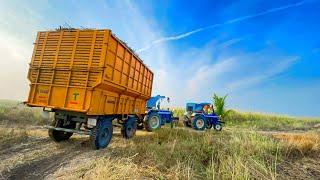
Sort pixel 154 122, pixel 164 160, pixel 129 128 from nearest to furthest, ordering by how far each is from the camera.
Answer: pixel 164 160 → pixel 129 128 → pixel 154 122

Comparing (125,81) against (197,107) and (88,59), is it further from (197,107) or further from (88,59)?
(197,107)

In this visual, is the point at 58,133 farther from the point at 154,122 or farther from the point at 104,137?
the point at 154,122

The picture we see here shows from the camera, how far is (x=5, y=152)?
899 centimetres

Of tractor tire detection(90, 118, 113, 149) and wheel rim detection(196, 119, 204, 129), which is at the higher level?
wheel rim detection(196, 119, 204, 129)

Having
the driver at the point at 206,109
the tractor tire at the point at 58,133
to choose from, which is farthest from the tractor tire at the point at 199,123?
the tractor tire at the point at 58,133

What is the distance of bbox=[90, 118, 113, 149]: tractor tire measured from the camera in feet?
32.0

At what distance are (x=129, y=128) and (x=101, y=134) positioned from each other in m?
3.38

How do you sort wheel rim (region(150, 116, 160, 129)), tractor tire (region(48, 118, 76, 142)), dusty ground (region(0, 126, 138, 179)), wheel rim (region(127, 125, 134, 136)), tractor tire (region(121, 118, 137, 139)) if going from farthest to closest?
1. wheel rim (region(150, 116, 160, 129))
2. wheel rim (region(127, 125, 134, 136))
3. tractor tire (region(121, 118, 137, 139))
4. tractor tire (region(48, 118, 76, 142))
5. dusty ground (region(0, 126, 138, 179))

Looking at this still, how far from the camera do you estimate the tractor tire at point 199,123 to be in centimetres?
2222

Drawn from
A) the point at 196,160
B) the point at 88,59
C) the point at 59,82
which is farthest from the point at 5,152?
the point at 196,160

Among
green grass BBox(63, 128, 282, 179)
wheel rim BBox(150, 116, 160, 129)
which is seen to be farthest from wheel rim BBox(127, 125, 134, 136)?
green grass BBox(63, 128, 282, 179)

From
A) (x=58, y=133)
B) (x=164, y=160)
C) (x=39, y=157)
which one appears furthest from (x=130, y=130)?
(x=164, y=160)

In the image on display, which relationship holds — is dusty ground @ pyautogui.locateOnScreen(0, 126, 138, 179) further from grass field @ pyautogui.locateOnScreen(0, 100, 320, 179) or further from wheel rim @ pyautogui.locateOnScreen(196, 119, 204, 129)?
wheel rim @ pyautogui.locateOnScreen(196, 119, 204, 129)

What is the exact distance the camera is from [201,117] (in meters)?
22.5
